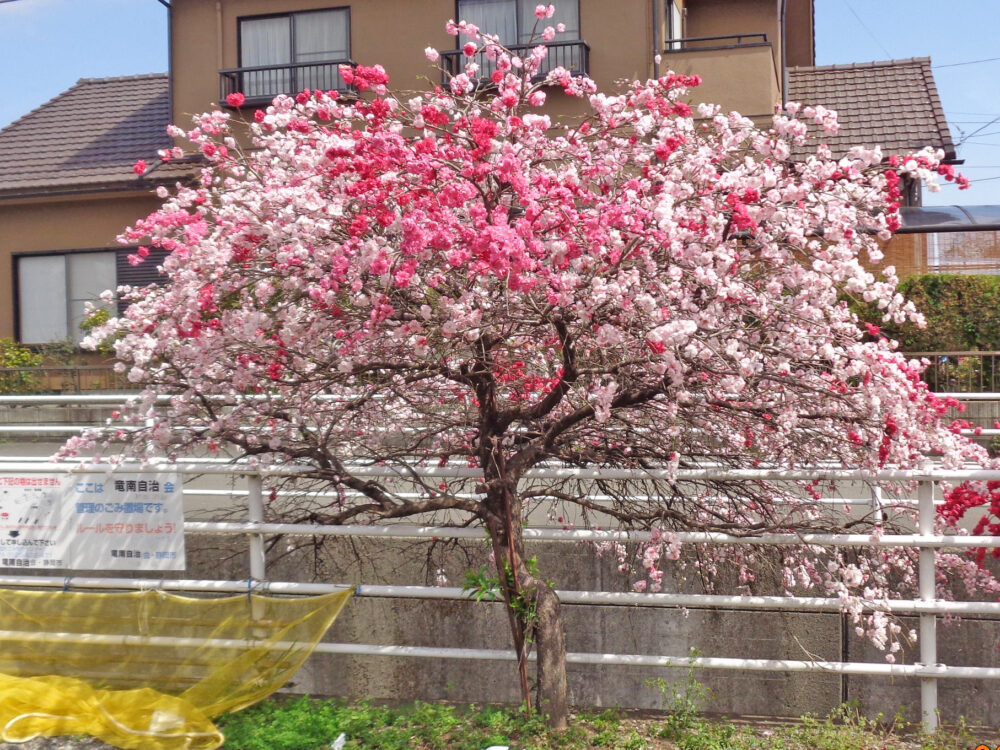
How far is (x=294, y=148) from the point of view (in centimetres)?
514

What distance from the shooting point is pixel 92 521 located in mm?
5691

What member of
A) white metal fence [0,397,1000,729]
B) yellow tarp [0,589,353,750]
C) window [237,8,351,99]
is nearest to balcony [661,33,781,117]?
window [237,8,351,99]

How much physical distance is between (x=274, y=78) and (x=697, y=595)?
1346cm

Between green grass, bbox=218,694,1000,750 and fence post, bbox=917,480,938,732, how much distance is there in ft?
0.42

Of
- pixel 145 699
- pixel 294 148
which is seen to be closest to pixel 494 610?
pixel 145 699

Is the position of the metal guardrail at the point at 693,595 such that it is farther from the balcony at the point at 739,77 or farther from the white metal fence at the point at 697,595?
the balcony at the point at 739,77

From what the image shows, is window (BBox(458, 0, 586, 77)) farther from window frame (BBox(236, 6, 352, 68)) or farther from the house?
window frame (BBox(236, 6, 352, 68))

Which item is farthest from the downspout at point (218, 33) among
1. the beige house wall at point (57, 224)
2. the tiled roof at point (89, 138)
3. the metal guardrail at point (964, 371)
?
the metal guardrail at point (964, 371)

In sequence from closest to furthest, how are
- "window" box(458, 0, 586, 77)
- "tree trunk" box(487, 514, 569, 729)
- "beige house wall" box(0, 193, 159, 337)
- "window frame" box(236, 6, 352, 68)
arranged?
1. "tree trunk" box(487, 514, 569, 729)
2. "window" box(458, 0, 586, 77)
3. "window frame" box(236, 6, 352, 68)
4. "beige house wall" box(0, 193, 159, 337)

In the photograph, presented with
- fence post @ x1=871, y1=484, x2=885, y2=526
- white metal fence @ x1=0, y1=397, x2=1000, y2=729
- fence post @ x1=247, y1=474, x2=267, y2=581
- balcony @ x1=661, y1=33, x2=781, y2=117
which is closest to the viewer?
white metal fence @ x1=0, y1=397, x2=1000, y2=729

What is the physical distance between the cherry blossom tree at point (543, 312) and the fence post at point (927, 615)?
7.1 inches

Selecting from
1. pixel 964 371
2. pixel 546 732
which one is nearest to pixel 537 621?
pixel 546 732

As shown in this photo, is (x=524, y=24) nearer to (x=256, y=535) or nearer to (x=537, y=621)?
(x=256, y=535)

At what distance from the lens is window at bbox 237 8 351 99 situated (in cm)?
1605
